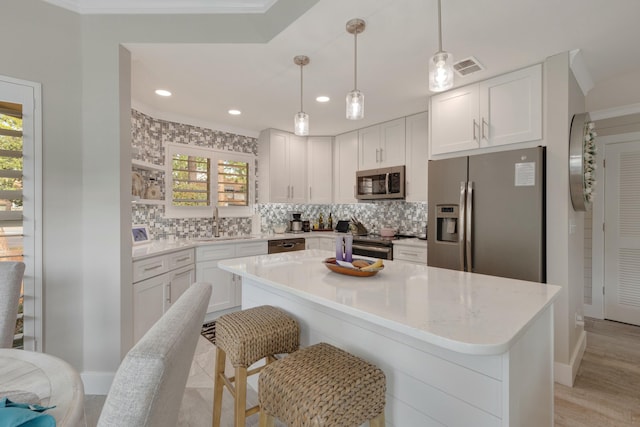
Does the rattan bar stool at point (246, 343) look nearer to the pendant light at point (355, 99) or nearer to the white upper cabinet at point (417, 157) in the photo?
the pendant light at point (355, 99)

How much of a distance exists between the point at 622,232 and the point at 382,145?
2.91 meters

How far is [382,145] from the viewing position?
3.96 metres

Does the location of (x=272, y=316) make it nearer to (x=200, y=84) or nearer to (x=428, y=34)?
(x=428, y=34)

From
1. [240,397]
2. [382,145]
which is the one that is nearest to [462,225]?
[382,145]

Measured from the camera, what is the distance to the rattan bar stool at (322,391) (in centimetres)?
98

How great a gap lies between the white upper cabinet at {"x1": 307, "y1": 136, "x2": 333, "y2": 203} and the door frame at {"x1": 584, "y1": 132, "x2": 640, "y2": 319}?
333 cm

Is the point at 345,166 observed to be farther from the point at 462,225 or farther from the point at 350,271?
the point at 350,271

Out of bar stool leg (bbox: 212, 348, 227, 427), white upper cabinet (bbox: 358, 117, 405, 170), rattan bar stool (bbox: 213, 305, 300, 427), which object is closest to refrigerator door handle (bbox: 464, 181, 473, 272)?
white upper cabinet (bbox: 358, 117, 405, 170)

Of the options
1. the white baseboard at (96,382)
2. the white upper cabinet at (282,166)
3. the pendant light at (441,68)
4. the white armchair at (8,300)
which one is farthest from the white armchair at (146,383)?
the white upper cabinet at (282,166)

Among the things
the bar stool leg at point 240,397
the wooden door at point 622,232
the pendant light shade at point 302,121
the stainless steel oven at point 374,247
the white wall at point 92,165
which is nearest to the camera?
the bar stool leg at point 240,397

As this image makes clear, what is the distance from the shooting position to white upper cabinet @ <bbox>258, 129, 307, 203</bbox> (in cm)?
428

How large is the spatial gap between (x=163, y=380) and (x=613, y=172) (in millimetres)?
4760

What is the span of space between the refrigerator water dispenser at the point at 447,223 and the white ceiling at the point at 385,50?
1.15 metres

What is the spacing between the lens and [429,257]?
A: 287 centimetres
